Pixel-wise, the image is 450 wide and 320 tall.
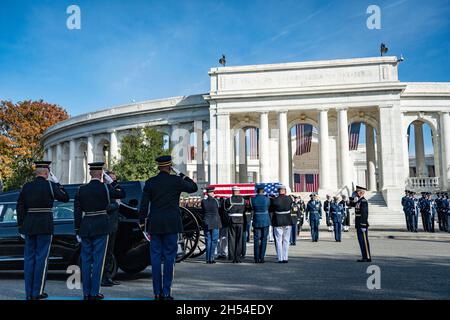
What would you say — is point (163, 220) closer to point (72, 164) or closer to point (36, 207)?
point (36, 207)

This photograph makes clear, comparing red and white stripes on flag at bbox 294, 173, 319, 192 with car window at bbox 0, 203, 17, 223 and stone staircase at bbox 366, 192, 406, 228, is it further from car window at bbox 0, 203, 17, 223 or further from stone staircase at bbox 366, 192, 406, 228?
car window at bbox 0, 203, 17, 223

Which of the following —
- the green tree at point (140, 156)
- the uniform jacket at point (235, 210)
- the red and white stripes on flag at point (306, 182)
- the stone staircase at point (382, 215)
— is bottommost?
the stone staircase at point (382, 215)

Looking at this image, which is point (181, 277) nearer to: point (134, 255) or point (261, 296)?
point (134, 255)

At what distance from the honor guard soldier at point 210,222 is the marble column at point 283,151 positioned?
81.3ft

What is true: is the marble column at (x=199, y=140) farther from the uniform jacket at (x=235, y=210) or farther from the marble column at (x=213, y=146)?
the uniform jacket at (x=235, y=210)

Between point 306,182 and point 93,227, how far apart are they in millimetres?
50980

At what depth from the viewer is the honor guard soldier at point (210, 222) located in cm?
1148

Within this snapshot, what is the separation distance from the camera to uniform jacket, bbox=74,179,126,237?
6.56 metres

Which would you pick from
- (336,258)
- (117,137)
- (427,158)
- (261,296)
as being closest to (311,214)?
(336,258)

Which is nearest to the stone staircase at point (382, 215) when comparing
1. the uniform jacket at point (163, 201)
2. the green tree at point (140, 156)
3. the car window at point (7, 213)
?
the green tree at point (140, 156)

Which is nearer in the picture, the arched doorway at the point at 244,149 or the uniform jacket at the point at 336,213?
the uniform jacket at the point at 336,213

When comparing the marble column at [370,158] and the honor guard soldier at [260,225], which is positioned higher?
the marble column at [370,158]

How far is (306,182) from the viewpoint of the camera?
55.9m

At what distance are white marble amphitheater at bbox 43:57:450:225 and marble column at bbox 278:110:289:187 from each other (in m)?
0.09
